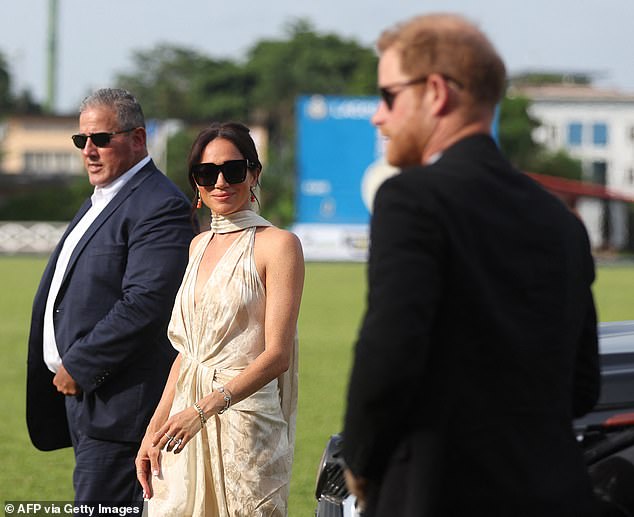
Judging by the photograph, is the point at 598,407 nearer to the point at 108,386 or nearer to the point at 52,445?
the point at 108,386

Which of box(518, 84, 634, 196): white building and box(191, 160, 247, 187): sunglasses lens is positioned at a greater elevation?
box(518, 84, 634, 196): white building

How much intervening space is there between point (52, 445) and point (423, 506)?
116 inches

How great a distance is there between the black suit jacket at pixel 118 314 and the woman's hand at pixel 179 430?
94 centimetres

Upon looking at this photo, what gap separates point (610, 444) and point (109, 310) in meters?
2.02

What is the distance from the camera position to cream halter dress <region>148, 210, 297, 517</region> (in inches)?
158

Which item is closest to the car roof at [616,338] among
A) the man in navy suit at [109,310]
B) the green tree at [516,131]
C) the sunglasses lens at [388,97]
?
the man in navy suit at [109,310]

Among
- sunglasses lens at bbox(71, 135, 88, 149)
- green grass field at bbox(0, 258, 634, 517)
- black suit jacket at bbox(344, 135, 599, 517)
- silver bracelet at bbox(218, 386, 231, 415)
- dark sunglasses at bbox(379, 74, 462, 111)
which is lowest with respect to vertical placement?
green grass field at bbox(0, 258, 634, 517)

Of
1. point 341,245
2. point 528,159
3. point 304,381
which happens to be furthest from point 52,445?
point 528,159

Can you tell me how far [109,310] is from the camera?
4918mm

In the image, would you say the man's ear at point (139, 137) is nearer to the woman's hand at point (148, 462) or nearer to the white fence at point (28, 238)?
the woman's hand at point (148, 462)

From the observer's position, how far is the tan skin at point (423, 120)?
105 inches

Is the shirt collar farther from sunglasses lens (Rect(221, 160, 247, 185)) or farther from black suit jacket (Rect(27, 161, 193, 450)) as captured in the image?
sunglasses lens (Rect(221, 160, 247, 185))

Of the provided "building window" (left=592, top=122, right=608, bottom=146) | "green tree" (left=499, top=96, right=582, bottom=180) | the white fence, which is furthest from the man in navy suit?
"building window" (left=592, top=122, right=608, bottom=146)

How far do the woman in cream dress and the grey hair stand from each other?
122 cm
